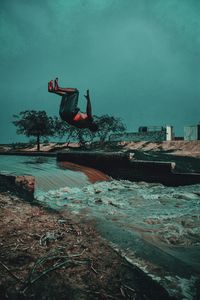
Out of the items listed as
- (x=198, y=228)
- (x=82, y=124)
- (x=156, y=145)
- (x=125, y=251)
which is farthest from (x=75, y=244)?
(x=156, y=145)

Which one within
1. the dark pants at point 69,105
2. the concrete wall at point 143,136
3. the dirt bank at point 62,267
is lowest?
the dirt bank at point 62,267

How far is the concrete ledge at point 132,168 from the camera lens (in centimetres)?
959

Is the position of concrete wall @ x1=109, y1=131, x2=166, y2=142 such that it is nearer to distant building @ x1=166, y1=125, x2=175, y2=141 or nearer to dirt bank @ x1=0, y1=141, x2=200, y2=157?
distant building @ x1=166, y1=125, x2=175, y2=141

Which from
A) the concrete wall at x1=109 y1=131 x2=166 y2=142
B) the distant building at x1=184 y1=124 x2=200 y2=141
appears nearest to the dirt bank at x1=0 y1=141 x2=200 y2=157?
the concrete wall at x1=109 y1=131 x2=166 y2=142

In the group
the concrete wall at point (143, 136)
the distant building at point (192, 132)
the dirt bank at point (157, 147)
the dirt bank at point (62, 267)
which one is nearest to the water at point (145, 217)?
the dirt bank at point (62, 267)

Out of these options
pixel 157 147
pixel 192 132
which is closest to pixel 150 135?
pixel 192 132

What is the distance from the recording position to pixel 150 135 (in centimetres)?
4175

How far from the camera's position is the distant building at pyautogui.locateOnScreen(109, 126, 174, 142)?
4047 centimetres

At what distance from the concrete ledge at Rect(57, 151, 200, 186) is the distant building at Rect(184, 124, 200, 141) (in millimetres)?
29312

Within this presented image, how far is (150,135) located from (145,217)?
121 feet

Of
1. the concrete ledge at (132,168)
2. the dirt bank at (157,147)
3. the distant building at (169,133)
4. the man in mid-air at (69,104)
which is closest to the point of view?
the man in mid-air at (69,104)

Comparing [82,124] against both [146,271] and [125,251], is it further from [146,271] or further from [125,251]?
[146,271]

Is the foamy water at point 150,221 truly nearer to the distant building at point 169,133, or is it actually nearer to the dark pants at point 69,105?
the dark pants at point 69,105

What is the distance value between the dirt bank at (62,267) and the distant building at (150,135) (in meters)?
37.5
